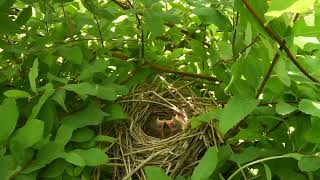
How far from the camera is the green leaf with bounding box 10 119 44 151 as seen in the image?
75 centimetres

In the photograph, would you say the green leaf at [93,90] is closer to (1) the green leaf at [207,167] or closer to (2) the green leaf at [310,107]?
(1) the green leaf at [207,167]

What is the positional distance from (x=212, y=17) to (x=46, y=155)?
41 centimetres

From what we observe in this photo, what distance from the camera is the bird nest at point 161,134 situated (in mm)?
1000

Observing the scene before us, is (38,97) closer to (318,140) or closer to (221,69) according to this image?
(221,69)

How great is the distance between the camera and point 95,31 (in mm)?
1110

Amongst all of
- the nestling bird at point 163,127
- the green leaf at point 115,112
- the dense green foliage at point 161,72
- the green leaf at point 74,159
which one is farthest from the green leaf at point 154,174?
the nestling bird at point 163,127

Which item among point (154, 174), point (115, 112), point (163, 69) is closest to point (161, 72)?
point (163, 69)

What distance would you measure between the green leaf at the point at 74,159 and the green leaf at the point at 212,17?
1.16 feet

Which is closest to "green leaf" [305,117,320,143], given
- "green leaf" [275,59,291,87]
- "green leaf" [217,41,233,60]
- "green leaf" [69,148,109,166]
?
"green leaf" [275,59,291,87]

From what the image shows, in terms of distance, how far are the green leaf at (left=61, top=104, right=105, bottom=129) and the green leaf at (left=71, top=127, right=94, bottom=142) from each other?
0.07ft

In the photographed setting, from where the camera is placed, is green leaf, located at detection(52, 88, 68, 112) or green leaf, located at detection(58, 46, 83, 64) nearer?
green leaf, located at detection(52, 88, 68, 112)

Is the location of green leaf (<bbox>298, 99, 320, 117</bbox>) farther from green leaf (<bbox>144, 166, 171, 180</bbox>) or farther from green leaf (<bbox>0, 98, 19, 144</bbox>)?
green leaf (<bbox>0, 98, 19, 144</bbox>)

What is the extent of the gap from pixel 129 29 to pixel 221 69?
278 mm

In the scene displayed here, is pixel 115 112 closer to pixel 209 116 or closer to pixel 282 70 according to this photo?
pixel 209 116
